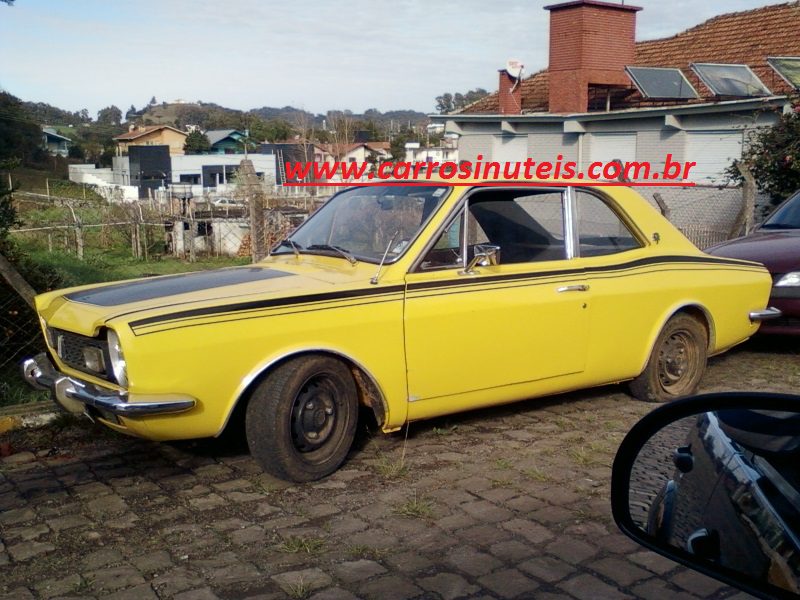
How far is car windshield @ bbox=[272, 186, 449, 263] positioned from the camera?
5641 mm

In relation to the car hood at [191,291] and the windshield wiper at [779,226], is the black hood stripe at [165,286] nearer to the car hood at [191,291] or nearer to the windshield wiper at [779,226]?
the car hood at [191,291]

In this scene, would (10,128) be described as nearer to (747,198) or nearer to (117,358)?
(117,358)

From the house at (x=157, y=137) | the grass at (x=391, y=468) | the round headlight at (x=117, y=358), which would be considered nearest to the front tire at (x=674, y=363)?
the grass at (x=391, y=468)

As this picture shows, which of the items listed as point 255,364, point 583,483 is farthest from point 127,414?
point 583,483

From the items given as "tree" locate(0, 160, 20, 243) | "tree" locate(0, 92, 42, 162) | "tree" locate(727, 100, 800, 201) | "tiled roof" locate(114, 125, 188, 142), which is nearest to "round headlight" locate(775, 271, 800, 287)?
"tree" locate(0, 160, 20, 243)

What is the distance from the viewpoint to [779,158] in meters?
16.9

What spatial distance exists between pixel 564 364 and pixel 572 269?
24.9 inches

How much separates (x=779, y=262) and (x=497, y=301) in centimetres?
372

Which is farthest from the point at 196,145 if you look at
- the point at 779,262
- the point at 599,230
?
the point at 599,230

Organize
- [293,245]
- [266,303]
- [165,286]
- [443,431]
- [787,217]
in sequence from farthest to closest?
[787,217] < [293,245] < [443,431] < [165,286] < [266,303]

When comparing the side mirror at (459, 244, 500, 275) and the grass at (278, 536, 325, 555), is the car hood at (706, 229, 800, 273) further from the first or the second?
the grass at (278, 536, 325, 555)

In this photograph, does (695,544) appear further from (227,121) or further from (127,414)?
(227,121)

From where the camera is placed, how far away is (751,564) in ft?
6.14

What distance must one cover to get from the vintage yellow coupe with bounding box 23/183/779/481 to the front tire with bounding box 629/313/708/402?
0.05 feet
